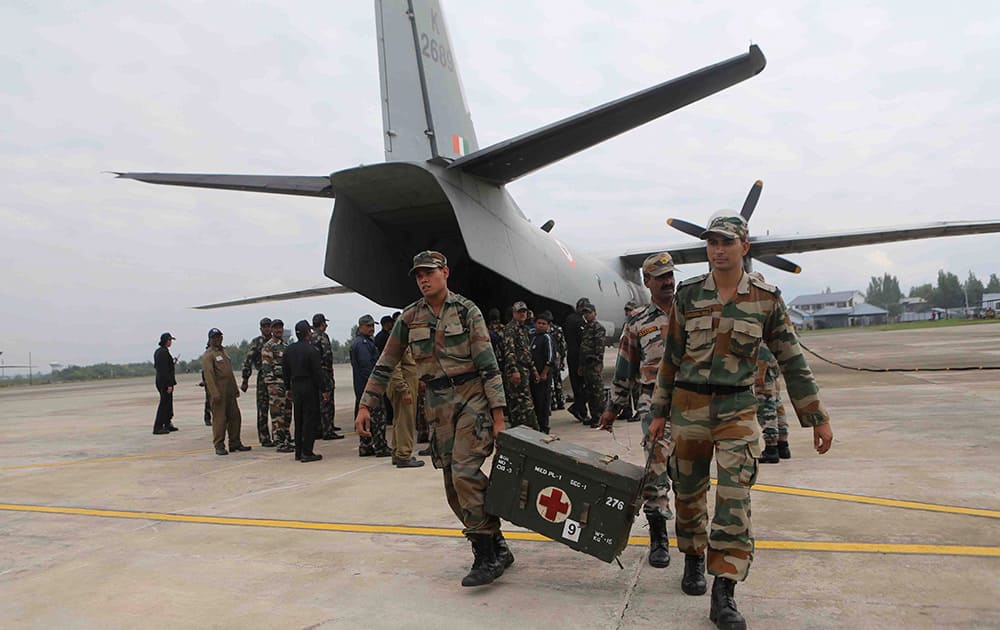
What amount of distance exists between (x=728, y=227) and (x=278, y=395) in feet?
24.8

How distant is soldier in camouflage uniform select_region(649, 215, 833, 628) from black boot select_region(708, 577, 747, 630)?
0.14 meters

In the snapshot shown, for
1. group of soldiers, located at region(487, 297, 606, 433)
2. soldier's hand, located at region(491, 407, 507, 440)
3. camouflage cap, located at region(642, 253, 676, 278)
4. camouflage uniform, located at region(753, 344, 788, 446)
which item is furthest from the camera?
group of soldiers, located at region(487, 297, 606, 433)

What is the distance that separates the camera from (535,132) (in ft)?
27.2

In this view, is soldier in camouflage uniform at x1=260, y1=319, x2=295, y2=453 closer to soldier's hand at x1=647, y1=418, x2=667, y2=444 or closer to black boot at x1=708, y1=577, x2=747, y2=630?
soldier's hand at x1=647, y1=418, x2=667, y2=444

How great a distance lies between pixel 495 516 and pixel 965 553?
8.72 ft

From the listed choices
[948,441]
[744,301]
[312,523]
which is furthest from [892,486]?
[312,523]

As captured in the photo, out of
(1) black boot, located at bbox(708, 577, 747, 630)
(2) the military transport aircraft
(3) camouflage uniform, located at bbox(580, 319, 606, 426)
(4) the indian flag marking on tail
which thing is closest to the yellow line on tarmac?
(1) black boot, located at bbox(708, 577, 747, 630)

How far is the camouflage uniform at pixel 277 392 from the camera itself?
30.7 feet

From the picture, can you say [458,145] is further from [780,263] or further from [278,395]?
[780,263]

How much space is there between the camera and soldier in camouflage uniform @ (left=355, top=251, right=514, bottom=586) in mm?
3857

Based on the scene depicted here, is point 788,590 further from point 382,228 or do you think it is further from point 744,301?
point 382,228

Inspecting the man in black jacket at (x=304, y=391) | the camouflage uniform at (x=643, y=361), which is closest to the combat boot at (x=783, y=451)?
the camouflage uniform at (x=643, y=361)

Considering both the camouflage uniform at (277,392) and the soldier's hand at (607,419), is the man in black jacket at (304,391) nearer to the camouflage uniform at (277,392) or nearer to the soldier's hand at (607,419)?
the camouflage uniform at (277,392)

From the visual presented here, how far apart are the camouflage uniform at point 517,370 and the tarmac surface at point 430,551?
0.98 metres
